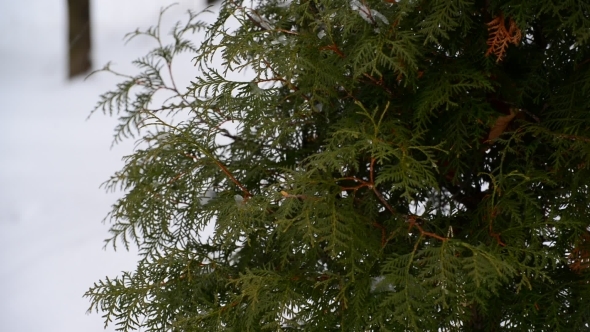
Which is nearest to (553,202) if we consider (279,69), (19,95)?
(279,69)

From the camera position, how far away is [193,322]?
80 cm

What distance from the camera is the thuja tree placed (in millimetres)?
715

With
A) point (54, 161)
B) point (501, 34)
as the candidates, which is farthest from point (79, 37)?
point (501, 34)

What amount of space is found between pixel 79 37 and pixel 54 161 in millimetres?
406

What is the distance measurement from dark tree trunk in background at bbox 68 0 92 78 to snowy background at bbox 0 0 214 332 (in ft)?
0.09

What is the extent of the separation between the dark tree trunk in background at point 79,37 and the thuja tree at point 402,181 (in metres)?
1.46

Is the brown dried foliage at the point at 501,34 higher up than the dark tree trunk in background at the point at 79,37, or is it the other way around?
the dark tree trunk in background at the point at 79,37

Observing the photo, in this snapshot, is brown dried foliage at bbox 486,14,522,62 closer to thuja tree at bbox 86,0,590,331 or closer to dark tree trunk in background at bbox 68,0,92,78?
thuja tree at bbox 86,0,590,331

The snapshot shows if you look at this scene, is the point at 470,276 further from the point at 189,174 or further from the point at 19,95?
the point at 19,95

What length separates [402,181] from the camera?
70 cm

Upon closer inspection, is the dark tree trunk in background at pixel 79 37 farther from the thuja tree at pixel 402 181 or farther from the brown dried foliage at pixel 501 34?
the brown dried foliage at pixel 501 34

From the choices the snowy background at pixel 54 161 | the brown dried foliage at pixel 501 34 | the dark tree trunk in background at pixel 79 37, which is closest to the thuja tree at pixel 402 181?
the brown dried foliage at pixel 501 34

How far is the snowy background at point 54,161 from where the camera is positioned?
1.97 meters

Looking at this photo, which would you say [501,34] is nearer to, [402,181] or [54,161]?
[402,181]
